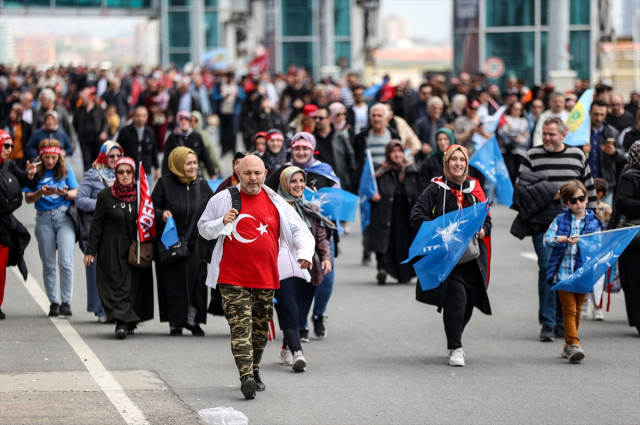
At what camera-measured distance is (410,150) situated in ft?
49.3

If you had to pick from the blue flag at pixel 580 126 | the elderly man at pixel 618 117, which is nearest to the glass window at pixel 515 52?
the elderly man at pixel 618 117

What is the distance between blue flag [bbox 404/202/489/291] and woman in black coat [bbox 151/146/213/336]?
6.97 feet

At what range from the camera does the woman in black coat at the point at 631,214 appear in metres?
10.1

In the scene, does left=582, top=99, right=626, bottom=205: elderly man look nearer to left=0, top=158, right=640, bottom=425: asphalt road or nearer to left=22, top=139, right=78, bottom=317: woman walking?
left=0, top=158, right=640, bottom=425: asphalt road

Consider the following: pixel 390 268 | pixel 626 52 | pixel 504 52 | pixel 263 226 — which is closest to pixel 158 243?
pixel 263 226

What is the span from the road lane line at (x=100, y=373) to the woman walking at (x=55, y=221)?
0.90 feet

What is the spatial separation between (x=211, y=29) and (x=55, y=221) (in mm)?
61583

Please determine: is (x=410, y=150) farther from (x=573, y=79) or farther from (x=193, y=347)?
(x=573, y=79)

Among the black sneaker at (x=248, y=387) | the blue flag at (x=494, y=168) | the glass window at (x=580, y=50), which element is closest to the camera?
the black sneaker at (x=248, y=387)

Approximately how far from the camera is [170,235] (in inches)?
400

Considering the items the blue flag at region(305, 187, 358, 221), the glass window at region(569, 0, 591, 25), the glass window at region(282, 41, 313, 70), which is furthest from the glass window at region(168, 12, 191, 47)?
the blue flag at region(305, 187, 358, 221)

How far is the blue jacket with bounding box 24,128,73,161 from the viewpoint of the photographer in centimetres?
1556

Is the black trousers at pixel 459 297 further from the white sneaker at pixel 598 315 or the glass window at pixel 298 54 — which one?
the glass window at pixel 298 54

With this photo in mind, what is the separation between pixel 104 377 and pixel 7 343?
1.66m
